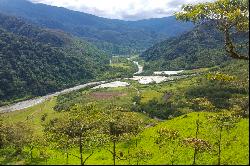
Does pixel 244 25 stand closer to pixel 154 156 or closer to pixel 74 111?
pixel 74 111

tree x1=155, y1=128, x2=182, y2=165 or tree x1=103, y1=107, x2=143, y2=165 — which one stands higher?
tree x1=103, y1=107, x2=143, y2=165

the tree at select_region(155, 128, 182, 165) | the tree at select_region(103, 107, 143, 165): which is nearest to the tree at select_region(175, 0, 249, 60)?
the tree at select_region(103, 107, 143, 165)

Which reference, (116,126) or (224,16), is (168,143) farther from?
(224,16)

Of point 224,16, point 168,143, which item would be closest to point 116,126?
point 168,143

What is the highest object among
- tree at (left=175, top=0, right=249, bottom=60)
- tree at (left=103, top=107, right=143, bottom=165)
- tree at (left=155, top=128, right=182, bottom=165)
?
tree at (left=175, top=0, right=249, bottom=60)

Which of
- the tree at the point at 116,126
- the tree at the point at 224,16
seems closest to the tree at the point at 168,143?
the tree at the point at 116,126

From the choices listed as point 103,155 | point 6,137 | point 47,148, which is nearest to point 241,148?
point 103,155

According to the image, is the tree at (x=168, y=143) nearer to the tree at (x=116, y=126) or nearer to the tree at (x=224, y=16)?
the tree at (x=116, y=126)

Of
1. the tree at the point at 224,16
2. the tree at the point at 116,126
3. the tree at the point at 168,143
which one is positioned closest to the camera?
the tree at the point at 224,16

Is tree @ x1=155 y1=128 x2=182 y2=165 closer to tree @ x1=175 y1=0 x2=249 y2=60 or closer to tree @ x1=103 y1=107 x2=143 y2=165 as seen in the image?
tree @ x1=103 y1=107 x2=143 y2=165
